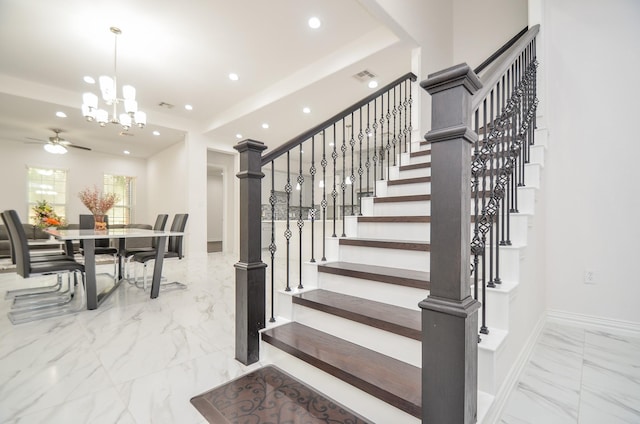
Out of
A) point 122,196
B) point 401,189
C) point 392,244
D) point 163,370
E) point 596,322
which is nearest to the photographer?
point 163,370

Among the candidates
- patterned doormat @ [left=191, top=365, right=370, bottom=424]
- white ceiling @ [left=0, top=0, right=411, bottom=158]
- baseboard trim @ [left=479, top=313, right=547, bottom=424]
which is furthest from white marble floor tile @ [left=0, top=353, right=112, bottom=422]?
white ceiling @ [left=0, top=0, right=411, bottom=158]

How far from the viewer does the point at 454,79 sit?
1.04 metres

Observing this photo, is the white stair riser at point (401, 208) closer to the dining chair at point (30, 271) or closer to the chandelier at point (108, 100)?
the dining chair at point (30, 271)

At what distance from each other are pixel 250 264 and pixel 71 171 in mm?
9406

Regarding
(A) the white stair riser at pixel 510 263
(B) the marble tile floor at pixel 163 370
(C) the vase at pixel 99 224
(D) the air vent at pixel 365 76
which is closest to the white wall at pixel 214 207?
(C) the vase at pixel 99 224

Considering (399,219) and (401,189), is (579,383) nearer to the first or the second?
(399,219)

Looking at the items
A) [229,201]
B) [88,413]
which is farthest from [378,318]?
[229,201]

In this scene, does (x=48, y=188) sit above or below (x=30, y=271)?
above

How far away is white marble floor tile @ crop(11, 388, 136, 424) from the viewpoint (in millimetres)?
1365

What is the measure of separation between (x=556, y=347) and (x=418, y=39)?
12.0ft

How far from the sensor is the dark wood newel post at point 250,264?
1831 mm

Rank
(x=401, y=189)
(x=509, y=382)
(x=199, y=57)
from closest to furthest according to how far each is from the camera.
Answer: (x=509, y=382) < (x=401, y=189) < (x=199, y=57)

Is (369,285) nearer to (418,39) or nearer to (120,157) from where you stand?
(418,39)

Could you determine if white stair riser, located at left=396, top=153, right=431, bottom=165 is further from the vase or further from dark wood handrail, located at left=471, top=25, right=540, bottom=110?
the vase
